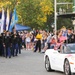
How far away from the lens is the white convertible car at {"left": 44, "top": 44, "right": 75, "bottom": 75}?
50.0ft

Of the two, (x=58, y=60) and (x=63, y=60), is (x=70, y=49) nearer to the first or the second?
(x=63, y=60)

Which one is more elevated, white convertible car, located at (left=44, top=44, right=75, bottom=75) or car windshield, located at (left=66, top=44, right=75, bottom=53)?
car windshield, located at (left=66, top=44, right=75, bottom=53)

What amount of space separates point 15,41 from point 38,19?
33969 mm

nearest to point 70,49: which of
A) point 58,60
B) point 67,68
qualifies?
point 58,60

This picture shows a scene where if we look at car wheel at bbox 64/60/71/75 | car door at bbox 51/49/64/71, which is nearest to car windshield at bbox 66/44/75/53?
car door at bbox 51/49/64/71

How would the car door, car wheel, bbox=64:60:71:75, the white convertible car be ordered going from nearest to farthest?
the white convertible car, car wheel, bbox=64:60:71:75, the car door

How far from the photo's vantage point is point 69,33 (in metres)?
29.0

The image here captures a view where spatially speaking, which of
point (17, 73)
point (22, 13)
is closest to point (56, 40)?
point (17, 73)

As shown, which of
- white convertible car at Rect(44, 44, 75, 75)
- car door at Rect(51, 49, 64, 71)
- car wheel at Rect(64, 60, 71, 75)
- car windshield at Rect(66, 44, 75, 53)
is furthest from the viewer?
car door at Rect(51, 49, 64, 71)

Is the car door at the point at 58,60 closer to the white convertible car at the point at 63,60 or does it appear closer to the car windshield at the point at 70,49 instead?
the white convertible car at the point at 63,60

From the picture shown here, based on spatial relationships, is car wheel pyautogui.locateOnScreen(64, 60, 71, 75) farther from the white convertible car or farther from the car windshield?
the car windshield

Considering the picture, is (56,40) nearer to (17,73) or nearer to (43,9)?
(17,73)

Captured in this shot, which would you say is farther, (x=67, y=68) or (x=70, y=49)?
(x=70, y=49)

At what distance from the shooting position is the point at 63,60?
15984 millimetres
